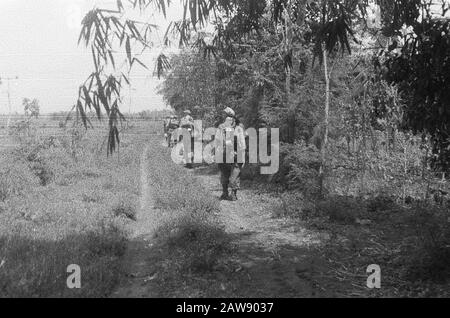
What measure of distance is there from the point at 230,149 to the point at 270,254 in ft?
14.8

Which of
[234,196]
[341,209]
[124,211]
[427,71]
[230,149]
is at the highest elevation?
[427,71]

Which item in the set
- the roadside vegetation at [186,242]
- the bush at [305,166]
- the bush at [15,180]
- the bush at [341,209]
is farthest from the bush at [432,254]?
the bush at [15,180]

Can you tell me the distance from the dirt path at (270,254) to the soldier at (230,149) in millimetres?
784

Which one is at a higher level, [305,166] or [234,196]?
[305,166]

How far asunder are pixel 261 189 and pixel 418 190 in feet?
12.7

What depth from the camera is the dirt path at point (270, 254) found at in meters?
5.17

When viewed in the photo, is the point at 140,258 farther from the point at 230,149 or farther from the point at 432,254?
the point at 230,149

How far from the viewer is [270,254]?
6484mm

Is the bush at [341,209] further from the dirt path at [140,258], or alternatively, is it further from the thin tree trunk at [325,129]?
the dirt path at [140,258]

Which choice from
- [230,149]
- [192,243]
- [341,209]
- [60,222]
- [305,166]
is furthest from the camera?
[230,149]

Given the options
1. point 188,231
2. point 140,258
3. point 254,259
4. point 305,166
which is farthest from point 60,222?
point 305,166

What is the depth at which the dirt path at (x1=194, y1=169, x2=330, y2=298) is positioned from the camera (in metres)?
5.17

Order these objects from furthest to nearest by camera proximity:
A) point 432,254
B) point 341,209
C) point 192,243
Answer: point 341,209 < point 192,243 < point 432,254
